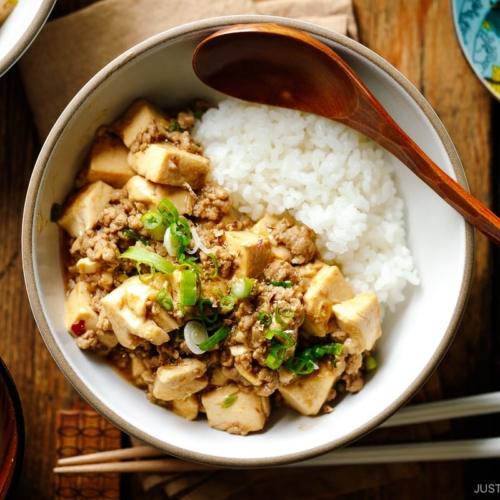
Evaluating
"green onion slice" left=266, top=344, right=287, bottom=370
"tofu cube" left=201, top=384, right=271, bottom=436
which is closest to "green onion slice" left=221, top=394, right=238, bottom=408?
"tofu cube" left=201, top=384, right=271, bottom=436

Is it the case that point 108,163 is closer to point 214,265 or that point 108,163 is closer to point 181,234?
point 181,234

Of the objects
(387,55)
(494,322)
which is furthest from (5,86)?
(494,322)

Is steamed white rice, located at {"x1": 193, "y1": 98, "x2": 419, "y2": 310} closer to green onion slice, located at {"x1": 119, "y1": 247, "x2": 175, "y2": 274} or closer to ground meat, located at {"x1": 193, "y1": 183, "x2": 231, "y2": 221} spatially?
ground meat, located at {"x1": 193, "y1": 183, "x2": 231, "y2": 221}

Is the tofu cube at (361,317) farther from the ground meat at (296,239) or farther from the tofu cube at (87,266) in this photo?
the tofu cube at (87,266)

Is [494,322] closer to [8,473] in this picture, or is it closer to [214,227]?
[214,227]

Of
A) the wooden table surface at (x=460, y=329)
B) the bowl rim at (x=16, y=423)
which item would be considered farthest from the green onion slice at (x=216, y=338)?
the wooden table surface at (x=460, y=329)

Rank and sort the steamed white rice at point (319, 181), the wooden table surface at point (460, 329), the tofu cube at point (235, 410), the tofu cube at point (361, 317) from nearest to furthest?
the tofu cube at point (361, 317)
the tofu cube at point (235, 410)
the steamed white rice at point (319, 181)
the wooden table surface at point (460, 329)
